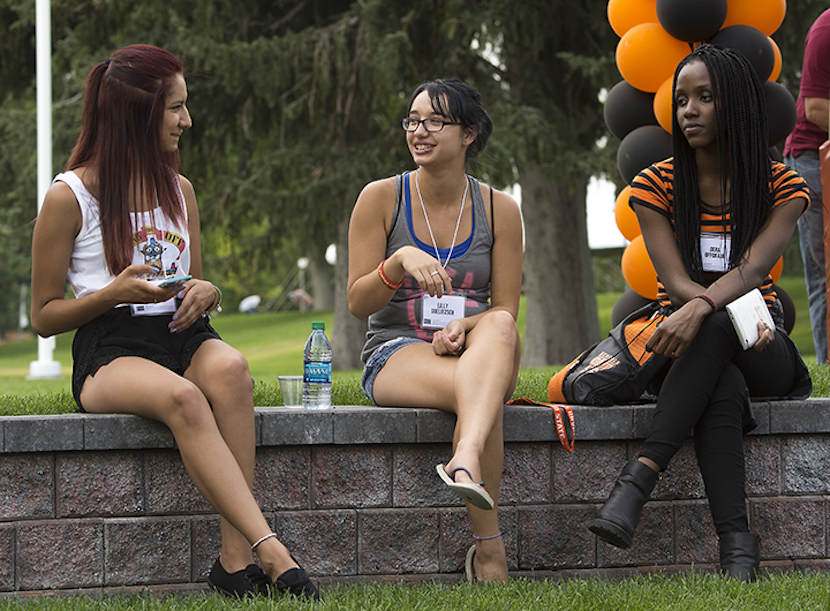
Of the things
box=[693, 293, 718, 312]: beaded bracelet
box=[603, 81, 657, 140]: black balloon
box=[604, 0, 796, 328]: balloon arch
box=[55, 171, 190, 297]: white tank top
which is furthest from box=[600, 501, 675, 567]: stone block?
box=[603, 81, 657, 140]: black balloon

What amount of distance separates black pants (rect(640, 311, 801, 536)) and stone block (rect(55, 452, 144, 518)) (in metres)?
1.78

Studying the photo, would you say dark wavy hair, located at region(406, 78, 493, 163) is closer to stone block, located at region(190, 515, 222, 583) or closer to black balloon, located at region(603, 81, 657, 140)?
stone block, located at region(190, 515, 222, 583)

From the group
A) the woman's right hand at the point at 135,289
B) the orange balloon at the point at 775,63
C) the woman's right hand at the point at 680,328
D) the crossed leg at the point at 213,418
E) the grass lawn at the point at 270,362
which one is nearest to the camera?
the crossed leg at the point at 213,418

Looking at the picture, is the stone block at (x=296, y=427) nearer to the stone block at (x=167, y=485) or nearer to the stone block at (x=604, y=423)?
the stone block at (x=167, y=485)

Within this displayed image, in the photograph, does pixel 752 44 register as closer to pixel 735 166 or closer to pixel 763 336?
pixel 735 166

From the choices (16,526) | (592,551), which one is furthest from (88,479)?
(592,551)

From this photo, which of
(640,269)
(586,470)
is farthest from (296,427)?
(640,269)

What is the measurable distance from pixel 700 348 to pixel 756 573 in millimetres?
773

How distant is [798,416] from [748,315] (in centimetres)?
61

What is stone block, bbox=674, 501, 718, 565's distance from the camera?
3.63m

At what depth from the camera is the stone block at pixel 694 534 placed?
3.63 metres

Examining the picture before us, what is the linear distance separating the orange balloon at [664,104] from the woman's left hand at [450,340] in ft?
9.35

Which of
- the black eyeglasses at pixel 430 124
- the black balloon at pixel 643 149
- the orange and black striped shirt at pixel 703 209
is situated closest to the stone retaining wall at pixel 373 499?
the orange and black striped shirt at pixel 703 209

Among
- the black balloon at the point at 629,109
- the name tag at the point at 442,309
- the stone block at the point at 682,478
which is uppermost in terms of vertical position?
the black balloon at the point at 629,109
